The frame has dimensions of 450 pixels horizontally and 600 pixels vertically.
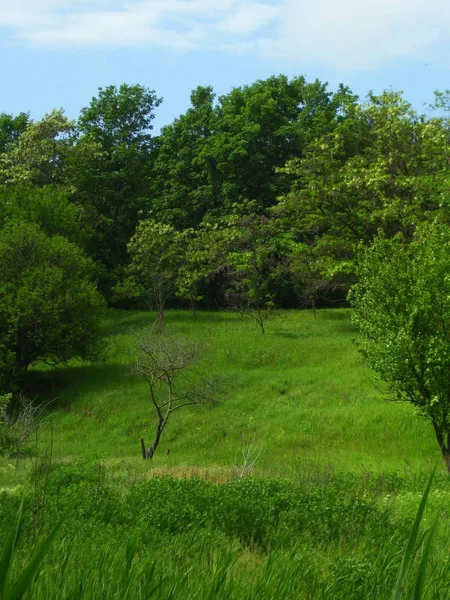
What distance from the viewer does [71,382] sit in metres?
37.7

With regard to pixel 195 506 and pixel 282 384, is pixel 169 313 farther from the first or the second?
pixel 195 506

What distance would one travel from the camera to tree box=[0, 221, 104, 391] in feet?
116

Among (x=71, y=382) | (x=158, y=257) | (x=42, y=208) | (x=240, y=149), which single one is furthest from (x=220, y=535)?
(x=240, y=149)

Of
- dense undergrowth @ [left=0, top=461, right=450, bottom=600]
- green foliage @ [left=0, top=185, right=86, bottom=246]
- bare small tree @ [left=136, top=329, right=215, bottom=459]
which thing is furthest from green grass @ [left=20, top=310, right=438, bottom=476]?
green foliage @ [left=0, top=185, right=86, bottom=246]

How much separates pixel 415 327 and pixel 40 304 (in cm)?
2241

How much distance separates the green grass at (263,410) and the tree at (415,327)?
2.43 metres

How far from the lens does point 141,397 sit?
3356 cm

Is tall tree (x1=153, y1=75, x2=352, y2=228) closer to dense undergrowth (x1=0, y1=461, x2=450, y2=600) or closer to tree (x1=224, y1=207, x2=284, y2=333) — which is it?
tree (x1=224, y1=207, x2=284, y2=333)

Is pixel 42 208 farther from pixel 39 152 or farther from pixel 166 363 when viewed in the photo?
pixel 166 363

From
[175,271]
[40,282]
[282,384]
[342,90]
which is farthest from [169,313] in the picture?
[342,90]

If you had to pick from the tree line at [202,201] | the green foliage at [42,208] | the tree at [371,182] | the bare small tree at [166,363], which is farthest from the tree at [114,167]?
the bare small tree at [166,363]

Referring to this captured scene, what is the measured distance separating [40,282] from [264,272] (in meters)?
16.6

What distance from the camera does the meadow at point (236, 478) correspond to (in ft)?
10.3

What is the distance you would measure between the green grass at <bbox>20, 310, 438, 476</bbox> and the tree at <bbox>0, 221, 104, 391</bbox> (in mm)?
2118
